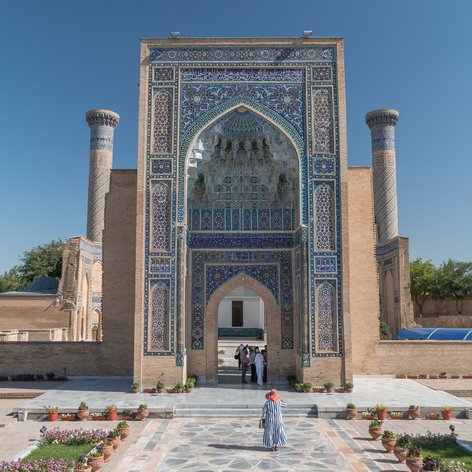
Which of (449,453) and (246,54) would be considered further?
(246,54)

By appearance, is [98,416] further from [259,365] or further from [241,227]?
[241,227]

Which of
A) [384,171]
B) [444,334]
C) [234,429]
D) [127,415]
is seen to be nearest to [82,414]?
[127,415]

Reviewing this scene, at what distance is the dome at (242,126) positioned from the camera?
36.2 feet

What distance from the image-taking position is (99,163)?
78.1ft

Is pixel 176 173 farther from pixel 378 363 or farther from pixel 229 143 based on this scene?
pixel 378 363

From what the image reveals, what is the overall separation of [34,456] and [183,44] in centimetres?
811

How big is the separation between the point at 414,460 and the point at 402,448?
46 centimetres

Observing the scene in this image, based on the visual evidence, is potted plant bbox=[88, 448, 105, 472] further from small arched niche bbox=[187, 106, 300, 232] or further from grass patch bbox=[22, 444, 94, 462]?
small arched niche bbox=[187, 106, 300, 232]

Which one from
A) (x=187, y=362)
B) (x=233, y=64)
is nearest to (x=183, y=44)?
(x=233, y=64)

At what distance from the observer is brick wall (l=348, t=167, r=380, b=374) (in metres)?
11.8

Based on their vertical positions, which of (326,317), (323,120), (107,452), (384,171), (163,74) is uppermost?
(384,171)

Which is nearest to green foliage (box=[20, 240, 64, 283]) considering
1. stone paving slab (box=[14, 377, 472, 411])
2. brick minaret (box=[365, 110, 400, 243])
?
brick minaret (box=[365, 110, 400, 243])

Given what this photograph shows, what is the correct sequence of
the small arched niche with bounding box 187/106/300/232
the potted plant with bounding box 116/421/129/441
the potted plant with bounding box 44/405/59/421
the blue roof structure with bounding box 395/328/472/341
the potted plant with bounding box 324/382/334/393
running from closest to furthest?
1. the potted plant with bounding box 116/421/129/441
2. the potted plant with bounding box 44/405/59/421
3. the potted plant with bounding box 324/382/334/393
4. the small arched niche with bounding box 187/106/300/232
5. the blue roof structure with bounding box 395/328/472/341

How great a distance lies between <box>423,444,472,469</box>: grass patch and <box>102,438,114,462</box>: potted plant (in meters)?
3.73
